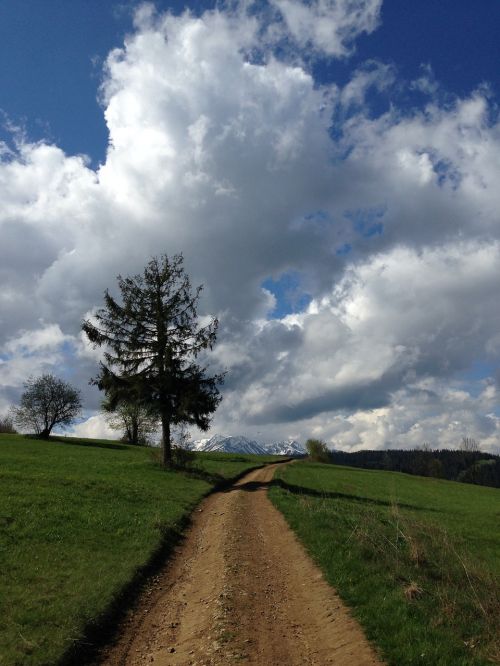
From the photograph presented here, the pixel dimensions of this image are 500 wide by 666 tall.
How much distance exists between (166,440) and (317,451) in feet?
232

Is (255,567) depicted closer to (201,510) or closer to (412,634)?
(412,634)

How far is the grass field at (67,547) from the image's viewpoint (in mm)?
8312

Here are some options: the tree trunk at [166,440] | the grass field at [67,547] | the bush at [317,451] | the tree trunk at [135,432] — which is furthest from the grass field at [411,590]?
the bush at [317,451]

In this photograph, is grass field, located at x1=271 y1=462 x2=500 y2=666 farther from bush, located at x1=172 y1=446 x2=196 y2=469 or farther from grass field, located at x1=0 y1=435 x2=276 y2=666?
bush, located at x1=172 y1=446 x2=196 y2=469

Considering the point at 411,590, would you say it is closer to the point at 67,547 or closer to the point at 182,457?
the point at 67,547

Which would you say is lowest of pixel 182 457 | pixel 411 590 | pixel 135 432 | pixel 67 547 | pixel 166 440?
pixel 411 590

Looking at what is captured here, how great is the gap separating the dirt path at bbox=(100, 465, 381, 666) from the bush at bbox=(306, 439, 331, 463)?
8563 centimetres

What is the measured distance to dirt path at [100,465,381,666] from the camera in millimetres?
7758

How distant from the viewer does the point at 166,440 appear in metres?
35.0

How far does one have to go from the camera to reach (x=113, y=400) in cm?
3425

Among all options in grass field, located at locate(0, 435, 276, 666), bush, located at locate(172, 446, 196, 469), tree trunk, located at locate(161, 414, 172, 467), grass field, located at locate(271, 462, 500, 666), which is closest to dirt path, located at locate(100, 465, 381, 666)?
grass field, located at locate(271, 462, 500, 666)

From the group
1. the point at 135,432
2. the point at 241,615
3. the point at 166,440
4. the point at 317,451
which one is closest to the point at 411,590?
the point at 241,615

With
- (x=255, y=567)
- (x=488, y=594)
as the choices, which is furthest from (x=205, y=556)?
(x=488, y=594)

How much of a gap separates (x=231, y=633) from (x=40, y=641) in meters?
3.33
